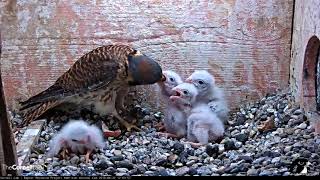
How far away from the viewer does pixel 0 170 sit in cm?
211

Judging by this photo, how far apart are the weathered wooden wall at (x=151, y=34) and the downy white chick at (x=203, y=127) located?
0.47 meters

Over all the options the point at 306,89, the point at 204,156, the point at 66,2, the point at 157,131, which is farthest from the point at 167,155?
the point at 66,2

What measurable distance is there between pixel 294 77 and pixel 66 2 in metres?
1.20

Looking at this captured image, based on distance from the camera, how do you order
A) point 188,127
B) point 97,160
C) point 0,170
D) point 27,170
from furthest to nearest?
1. point 188,127
2. point 97,160
3. point 27,170
4. point 0,170

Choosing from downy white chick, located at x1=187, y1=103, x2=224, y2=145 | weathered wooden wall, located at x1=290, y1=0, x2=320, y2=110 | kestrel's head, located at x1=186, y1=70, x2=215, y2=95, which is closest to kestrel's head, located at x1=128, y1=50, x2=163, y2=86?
kestrel's head, located at x1=186, y1=70, x2=215, y2=95

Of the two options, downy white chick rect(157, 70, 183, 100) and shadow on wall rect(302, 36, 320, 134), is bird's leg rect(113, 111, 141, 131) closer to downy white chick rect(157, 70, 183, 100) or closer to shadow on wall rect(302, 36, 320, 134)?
downy white chick rect(157, 70, 183, 100)

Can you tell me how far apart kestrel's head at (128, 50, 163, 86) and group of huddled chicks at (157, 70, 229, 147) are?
0.06m

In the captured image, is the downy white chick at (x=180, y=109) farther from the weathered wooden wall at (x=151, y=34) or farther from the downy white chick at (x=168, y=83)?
the weathered wooden wall at (x=151, y=34)

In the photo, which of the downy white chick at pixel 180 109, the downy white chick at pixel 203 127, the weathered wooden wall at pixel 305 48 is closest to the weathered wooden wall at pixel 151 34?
the weathered wooden wall at pixel 305 48

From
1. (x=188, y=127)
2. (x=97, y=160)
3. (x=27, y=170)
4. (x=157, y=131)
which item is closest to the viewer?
(x=27, y=170)

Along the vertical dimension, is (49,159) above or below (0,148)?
below

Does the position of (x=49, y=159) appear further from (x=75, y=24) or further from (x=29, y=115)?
(x=75, y=24)

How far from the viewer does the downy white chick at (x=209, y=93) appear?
346 centimetres

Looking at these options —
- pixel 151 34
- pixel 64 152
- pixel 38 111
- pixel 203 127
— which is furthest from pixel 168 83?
pixel 64 152
